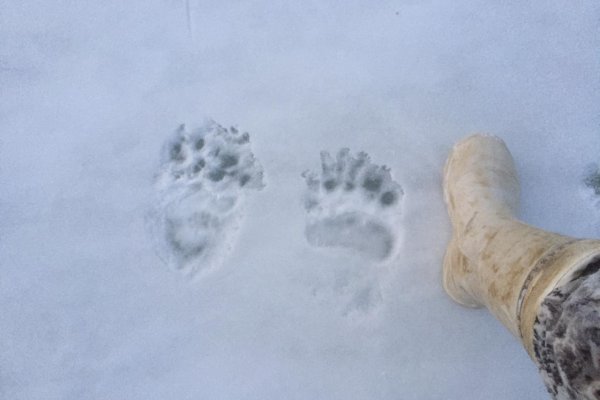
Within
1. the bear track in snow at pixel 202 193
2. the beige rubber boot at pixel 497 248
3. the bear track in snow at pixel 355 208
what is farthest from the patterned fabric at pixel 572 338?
the bear track in snow at pixel 202 193

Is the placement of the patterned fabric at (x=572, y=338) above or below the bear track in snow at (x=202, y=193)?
below

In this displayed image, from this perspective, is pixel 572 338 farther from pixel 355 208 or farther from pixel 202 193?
pixel 202 193

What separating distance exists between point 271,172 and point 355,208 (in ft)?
0.95

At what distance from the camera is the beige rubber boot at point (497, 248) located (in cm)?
97

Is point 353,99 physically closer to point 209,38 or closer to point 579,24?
point 209,38

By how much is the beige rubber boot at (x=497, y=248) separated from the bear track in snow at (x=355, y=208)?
0.59ft

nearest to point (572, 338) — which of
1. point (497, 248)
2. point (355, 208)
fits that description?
point (497, 248)

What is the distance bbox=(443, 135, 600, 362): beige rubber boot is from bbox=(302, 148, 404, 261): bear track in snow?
0.18 m

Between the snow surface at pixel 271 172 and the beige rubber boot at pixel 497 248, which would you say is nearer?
the beige rubber boot at pixel 497 248

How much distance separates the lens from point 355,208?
5.63 feet

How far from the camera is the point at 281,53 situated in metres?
1.80

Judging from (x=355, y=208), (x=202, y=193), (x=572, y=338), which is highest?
(x=202, y=193)

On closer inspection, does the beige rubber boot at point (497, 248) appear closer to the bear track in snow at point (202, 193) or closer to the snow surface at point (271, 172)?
the snow surface at point (271, 172)

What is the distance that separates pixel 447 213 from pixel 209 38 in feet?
3.14
